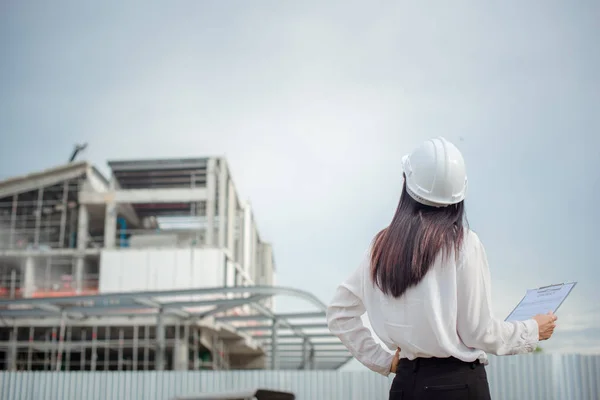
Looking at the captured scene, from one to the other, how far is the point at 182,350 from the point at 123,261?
15.4ft

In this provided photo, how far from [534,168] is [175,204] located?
1694 centimetres

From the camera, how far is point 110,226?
26.5 metres

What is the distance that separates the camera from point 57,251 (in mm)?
26125

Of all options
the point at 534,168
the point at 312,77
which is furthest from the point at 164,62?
the point at 534,168

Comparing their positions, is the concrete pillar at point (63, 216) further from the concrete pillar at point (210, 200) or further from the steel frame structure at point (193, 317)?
the concrete pillar at point (210, 200)

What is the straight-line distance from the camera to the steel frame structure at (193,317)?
635 inches

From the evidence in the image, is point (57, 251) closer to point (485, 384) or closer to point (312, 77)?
point (312, 77)

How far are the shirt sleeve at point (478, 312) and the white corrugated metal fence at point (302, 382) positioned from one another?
6.79m

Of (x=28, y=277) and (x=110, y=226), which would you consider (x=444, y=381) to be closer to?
(x=110, y=226)

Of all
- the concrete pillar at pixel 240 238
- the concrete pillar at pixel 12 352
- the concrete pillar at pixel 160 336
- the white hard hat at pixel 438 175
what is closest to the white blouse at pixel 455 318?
the white hard hat at pixel 438 175

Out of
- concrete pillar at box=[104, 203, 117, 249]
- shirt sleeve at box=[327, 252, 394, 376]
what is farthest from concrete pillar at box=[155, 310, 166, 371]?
shirt sleeve at box=[327, 252, 394, 376]

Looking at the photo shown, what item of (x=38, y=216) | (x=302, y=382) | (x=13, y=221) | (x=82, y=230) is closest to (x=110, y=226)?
(x=82, y=230)

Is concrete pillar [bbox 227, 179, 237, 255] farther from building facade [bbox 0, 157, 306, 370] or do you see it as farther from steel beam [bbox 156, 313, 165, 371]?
steel beam [bbox 156, 313, 165, 371]

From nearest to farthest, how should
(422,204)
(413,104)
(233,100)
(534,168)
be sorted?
(422,204), (534,168), (413,104), (233,100)
